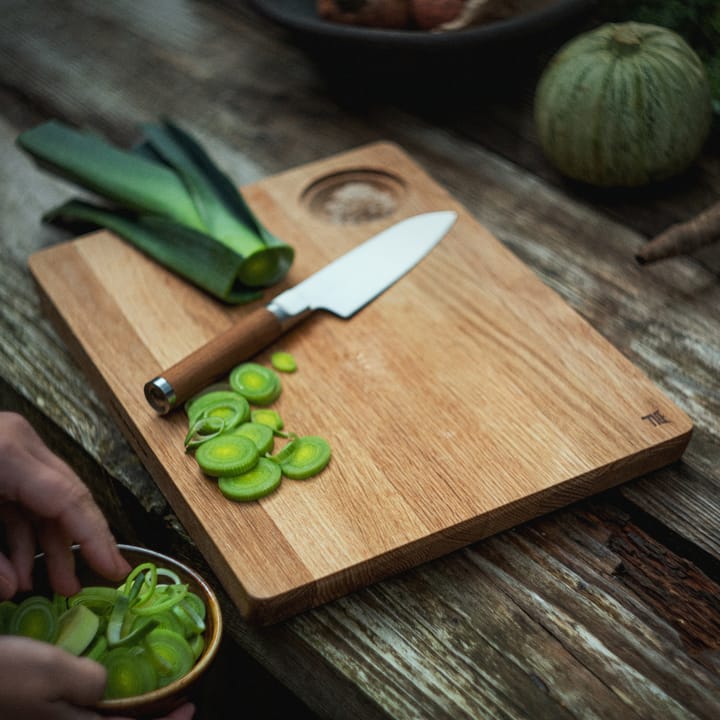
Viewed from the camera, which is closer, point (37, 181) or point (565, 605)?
point (565, 605)

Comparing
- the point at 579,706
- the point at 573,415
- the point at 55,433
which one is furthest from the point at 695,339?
the point at 55,433

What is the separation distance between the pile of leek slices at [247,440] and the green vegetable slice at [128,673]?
0.80 feet

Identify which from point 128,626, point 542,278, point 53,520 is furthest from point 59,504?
point 542,278

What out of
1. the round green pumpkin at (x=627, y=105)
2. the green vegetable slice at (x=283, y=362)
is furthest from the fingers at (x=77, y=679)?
the round green pumpkin at (x=627, y=105)

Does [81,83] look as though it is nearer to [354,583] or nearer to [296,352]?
[296,352]

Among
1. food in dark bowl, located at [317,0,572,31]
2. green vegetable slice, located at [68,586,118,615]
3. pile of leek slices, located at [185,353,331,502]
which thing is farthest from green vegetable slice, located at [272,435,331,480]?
food in dark bowl, located at [317,0,572,31]

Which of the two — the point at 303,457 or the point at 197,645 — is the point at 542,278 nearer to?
the point at 303,457

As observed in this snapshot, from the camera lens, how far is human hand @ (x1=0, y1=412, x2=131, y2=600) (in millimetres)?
977

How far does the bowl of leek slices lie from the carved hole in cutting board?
0.79 meters

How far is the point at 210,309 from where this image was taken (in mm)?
1439

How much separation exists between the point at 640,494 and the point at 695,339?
33 cm

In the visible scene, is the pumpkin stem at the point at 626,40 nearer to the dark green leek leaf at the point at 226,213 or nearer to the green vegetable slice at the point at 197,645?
the dark green leek leaf at the point at 226,213

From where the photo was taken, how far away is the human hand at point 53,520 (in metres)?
0.98

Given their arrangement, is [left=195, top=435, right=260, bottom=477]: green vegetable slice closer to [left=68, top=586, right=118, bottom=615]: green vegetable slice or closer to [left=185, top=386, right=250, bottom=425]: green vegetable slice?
[left=185, top=386, right=250, bottom=425]: green vegetable slice
